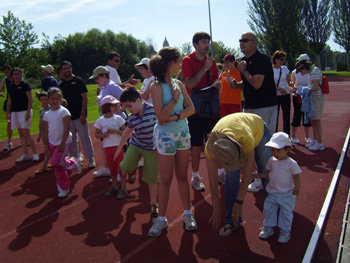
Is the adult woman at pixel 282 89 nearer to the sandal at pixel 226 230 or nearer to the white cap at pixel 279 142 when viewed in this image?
the white cap at pixel 279 142

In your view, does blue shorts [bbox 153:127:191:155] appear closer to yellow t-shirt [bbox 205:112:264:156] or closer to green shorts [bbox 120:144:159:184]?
yellow t-shirt [bbox 205:112:264:156]

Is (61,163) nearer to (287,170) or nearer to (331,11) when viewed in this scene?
(287,170)

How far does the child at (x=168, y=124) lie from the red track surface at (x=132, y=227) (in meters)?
0.36

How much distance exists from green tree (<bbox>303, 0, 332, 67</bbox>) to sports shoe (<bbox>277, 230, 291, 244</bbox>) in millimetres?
54047

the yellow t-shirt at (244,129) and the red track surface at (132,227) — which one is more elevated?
the yellow t-shirt at (244,129)

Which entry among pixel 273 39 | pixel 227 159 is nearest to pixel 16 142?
pixel 227 159

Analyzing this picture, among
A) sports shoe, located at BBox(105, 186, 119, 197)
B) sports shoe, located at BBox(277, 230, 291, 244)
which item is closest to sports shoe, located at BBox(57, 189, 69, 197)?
sports shoe, located at BBox(105, 186, 119, 197)

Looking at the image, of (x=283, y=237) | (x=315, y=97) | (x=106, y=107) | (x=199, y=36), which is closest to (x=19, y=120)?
(x=106, y=107)

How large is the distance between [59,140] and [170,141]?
2.68 m

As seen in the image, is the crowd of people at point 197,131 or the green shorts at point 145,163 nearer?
the crowd of people at point 197,131

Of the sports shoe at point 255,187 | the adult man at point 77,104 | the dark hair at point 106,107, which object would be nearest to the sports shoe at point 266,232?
the sports shoe at point 255,187

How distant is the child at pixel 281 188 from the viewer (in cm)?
353

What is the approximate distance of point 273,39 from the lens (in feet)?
154

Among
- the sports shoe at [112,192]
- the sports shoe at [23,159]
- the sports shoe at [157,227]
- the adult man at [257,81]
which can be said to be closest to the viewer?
the sports shoe at [157,227]
